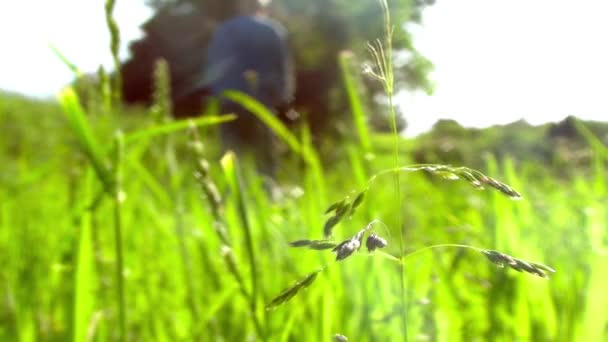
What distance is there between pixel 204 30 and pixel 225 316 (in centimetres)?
2073

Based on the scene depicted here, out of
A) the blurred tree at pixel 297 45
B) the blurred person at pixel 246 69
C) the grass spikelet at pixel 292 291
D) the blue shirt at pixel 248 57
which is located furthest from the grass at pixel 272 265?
the blurred tree at pixel 297 45

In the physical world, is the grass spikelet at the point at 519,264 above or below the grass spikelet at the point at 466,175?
below

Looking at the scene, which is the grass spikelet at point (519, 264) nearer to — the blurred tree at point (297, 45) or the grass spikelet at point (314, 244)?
the grass spikelet at point (314, 244)

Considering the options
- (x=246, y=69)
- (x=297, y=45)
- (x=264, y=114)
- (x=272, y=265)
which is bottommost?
(x=272, y=265)

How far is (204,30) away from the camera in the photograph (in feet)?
69.1

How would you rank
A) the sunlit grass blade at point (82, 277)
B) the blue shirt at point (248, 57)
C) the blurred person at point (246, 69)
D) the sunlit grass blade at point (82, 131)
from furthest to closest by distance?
the blue shirt at point (248, 57) → the blurred person at point (246, 69) → the sunlit grass blade at point (82, 277) → the sunlit grass blade at point (82, 131)

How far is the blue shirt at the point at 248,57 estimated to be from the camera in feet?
21.5

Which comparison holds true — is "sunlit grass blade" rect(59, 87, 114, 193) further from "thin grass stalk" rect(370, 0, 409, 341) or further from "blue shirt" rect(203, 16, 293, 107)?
"blue shirt" rect(203, 16, 293, 107)

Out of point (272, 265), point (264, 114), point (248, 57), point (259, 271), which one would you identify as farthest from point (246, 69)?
point (259, 271)

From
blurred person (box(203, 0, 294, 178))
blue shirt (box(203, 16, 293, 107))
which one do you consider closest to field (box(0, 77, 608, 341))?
blurred person (box(203, 0, 294, 178))

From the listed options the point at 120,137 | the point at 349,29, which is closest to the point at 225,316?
the point at 120,137

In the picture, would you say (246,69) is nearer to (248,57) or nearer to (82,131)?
(248,57)

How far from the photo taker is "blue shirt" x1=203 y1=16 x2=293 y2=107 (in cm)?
655

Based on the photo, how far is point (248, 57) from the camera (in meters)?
6.53
